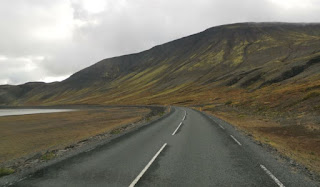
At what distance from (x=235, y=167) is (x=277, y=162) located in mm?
2116

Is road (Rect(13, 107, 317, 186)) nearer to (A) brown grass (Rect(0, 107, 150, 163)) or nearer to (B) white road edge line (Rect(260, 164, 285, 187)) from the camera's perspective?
(B) white road edge line (Rect(260, 164, 285, 187))

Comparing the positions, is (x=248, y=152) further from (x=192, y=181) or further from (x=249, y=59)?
(x=249, y=59)

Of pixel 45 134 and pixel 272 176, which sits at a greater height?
pixel 272 176

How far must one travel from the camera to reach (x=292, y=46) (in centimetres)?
16950

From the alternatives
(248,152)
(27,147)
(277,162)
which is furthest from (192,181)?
(27,147)

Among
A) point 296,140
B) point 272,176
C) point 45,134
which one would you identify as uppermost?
point 272,176

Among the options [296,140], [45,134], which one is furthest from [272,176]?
[45,134]

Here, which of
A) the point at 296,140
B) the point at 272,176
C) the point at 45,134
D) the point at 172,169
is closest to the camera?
the point at 272,176

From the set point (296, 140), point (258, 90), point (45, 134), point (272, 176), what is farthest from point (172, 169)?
point (258, 90)

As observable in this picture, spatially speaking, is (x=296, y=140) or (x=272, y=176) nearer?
(x=272, y=176)

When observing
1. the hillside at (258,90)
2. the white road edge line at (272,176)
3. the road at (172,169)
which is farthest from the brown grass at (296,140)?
the white road edge line at (272,176)

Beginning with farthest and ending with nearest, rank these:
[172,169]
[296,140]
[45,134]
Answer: [45,134] < [296,140] < [172,169]

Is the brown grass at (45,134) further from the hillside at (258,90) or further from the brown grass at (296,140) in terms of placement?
the hillside at (258,90)

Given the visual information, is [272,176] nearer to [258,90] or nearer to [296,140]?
[296,140]
